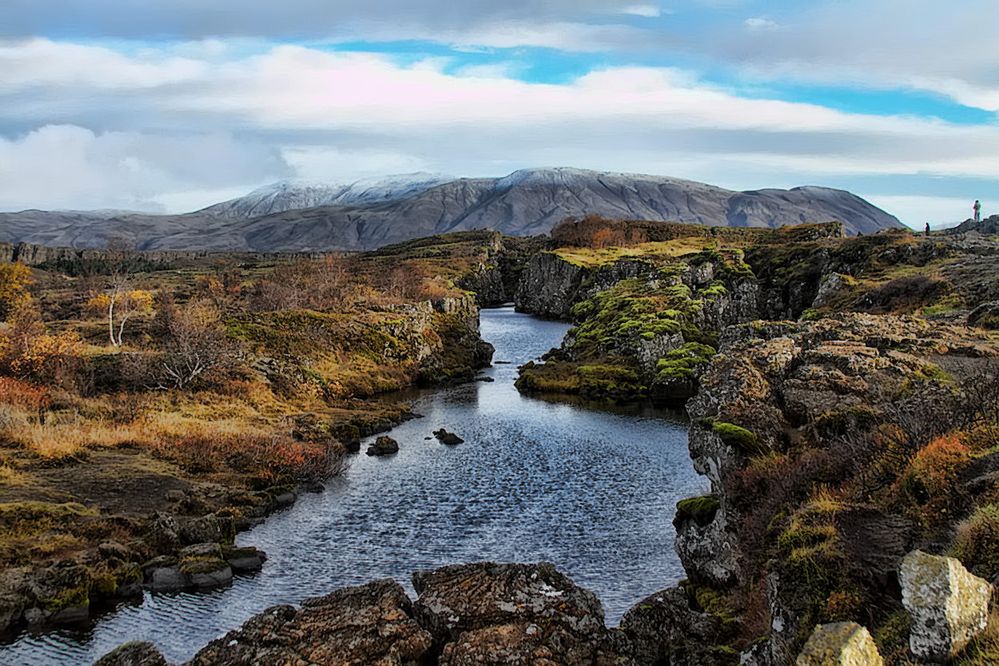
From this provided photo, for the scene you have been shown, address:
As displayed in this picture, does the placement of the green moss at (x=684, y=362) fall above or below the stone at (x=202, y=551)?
above

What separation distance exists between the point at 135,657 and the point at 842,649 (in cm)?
1941

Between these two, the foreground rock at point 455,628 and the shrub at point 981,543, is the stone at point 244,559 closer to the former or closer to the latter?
the foreground rock at point 455,628

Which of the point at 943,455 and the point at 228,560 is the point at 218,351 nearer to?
the point at 228,560

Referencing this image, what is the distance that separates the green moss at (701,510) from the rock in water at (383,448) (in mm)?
27636

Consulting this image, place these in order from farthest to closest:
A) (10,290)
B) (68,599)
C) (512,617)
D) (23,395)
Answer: (10,290) → (23,395) → (68,599) → (512,617)

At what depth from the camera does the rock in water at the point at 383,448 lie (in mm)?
52281

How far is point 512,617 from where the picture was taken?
2106 cm

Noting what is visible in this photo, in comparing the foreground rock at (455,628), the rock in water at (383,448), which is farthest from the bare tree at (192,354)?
the foreground rock at (455,628)

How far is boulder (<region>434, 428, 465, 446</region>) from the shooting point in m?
55.1

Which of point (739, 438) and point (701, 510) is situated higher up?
point (739, 438)

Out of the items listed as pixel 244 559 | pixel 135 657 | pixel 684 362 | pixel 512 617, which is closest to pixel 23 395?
pixel 244 559

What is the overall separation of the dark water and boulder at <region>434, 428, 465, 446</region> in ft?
2.70

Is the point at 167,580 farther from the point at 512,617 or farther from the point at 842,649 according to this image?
the point at 842,649

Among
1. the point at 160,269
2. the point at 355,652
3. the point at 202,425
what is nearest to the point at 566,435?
the point at 202,425
